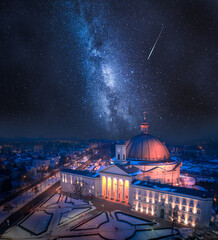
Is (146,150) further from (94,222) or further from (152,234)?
(94,222)

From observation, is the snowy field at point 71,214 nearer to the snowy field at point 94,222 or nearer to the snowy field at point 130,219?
the snowy field at point 94,222

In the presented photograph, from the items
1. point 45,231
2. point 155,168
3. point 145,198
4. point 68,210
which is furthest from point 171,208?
point 45,231

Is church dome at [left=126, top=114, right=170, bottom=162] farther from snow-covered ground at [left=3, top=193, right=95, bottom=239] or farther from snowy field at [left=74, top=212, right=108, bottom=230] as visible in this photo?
snowy field at [left=74, top=212, right=108, bottom=230]

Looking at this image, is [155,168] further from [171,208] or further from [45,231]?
[45,231]

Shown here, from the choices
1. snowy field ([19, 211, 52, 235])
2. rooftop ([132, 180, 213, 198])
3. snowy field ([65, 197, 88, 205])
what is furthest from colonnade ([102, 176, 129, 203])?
snowy field ([19, 211, 52, 235])

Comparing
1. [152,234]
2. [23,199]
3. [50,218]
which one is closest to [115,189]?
[152,234]

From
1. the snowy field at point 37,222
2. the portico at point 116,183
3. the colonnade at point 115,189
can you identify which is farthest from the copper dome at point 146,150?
the snowy field at point 37,222

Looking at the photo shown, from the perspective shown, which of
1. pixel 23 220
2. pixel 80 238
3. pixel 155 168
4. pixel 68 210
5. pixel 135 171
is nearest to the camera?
pixel 80 238
